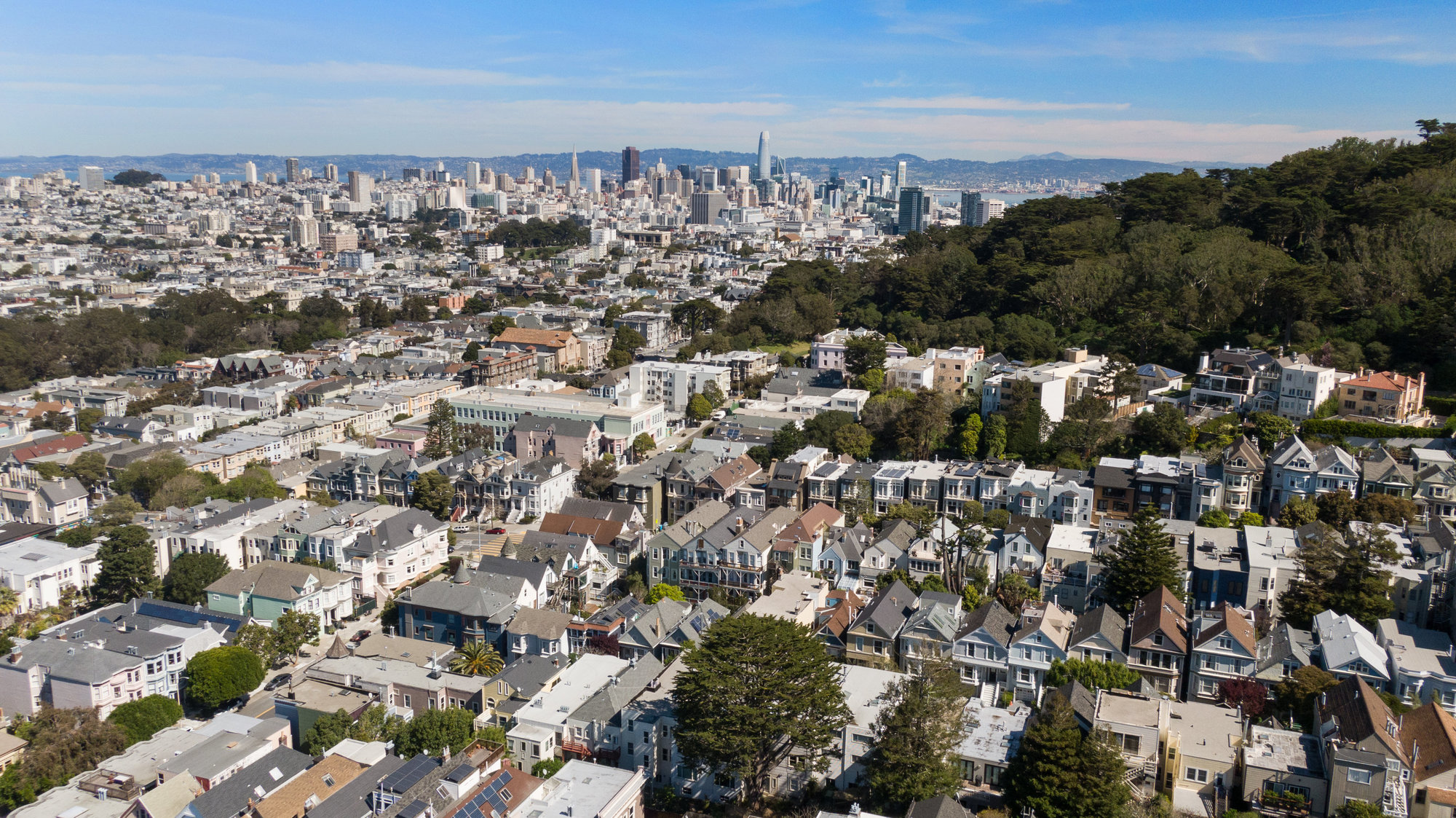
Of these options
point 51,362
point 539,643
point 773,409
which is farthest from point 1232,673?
point 51,362

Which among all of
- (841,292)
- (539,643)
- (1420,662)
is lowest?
(539,643)

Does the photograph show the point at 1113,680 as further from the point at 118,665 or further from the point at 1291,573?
the point at 118,665

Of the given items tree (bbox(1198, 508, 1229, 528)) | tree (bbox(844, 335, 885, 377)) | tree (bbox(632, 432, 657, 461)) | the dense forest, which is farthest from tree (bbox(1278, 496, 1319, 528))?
tree (bbox(632, 432, 657, 461))

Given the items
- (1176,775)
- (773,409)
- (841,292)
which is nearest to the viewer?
(1176,775)

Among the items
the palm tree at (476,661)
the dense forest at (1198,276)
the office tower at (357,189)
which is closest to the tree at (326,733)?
the palm tree at (476,661)

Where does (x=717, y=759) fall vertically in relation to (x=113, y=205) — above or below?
below
